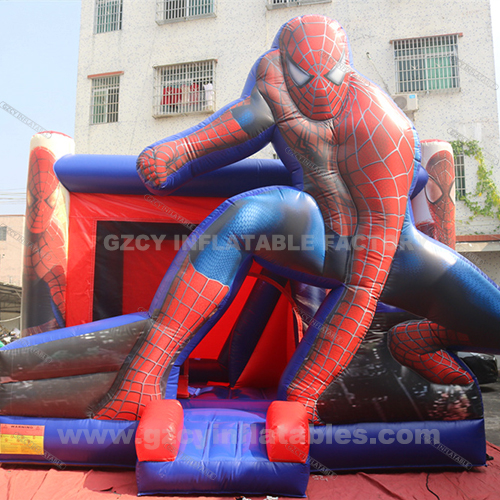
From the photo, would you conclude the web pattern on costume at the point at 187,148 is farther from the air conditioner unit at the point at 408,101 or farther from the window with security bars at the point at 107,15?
the window with security bars at the point at 107,15

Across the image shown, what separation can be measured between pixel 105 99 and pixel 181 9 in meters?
2.39

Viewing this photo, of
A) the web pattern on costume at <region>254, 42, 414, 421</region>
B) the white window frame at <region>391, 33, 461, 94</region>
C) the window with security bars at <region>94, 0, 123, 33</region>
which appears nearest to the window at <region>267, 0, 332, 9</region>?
the white window frame at <region>391, 33, 461, 94</region>

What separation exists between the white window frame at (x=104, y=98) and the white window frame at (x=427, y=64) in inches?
216

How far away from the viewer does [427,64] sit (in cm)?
799

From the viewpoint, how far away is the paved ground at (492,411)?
10.0 feet

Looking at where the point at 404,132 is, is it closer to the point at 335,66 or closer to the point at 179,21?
the point at 335,66

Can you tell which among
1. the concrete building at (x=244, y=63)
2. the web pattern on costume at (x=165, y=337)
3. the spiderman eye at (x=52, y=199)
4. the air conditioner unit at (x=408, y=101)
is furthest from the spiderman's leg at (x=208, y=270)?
the air conditioner unit at (x=408, y=101)

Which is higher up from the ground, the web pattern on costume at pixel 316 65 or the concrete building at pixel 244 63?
the concrete building at pixel 244 63

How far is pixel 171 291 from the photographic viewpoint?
2.07 meters

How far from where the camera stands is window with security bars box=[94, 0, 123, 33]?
9.67 meters

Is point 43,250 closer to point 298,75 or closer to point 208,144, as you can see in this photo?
point 208,144

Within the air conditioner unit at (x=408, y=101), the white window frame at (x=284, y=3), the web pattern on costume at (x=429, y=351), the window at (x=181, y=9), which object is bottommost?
the web pattern on costume at (x=429, y=351)

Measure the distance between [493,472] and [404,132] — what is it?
65.4 inches

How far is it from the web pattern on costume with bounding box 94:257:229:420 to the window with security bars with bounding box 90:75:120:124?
829 cm
